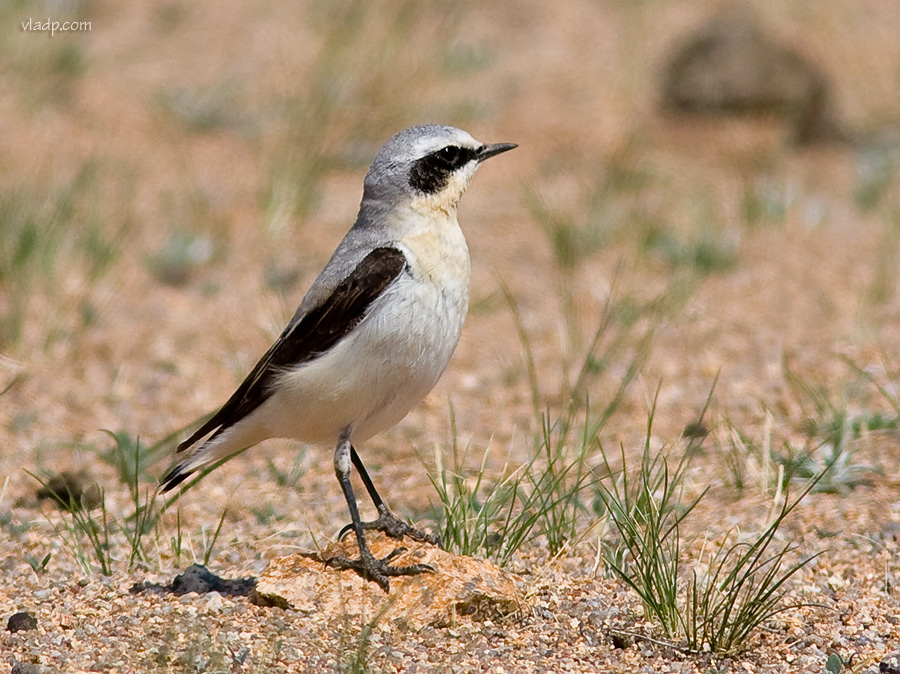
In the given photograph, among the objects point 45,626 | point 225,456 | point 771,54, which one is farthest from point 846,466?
point 771,54

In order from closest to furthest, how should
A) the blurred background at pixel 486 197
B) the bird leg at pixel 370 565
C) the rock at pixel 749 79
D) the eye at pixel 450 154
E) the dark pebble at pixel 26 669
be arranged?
1. the dark pebble at pixel 26 669
2. the bird leg at pixel 370 565
3. the eye at pixel 450 154
4. the blurred background at pixel 486 197
5. the rock at pixel 749 79

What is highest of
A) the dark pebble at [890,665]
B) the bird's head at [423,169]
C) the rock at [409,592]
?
the bird's head at [423,169]

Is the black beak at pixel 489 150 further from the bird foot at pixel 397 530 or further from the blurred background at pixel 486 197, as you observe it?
the bird foot at pixel 397 530

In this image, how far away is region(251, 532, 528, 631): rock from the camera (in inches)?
162

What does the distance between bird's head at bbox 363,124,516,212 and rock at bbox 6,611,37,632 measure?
6.43 feet

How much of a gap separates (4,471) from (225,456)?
129 cm

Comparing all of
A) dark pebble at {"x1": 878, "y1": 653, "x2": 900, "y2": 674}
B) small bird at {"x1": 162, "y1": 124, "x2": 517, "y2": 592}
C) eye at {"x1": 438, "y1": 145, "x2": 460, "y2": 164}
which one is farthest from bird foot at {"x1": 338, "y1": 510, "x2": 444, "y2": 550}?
dark pebble at {"x1": 878, "y1": 653, "x2": 900, "y2": 674}

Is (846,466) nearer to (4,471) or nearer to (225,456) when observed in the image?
(225,456)

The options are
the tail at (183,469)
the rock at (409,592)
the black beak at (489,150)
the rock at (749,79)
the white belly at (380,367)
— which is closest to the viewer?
the rock at (409,592)

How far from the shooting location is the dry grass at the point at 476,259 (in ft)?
16.9

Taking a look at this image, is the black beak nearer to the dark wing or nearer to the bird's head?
the bird's head

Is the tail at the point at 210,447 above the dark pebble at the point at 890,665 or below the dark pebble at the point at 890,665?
above

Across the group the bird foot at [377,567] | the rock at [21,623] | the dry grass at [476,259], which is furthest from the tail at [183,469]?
the rock at [21,623]

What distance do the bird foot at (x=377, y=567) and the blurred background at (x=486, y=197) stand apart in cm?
154
